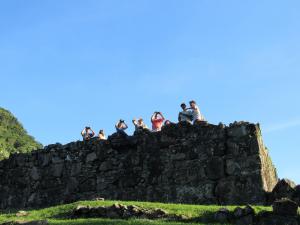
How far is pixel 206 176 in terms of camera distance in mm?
21297

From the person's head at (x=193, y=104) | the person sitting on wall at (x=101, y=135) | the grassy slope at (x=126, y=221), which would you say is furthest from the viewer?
the person sitting on wall at (x=101, y=135)

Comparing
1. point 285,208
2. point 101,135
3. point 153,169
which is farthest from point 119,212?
point 101,135

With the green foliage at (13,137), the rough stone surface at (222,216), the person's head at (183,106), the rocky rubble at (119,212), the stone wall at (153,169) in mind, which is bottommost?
the rough stone surface at (222,216)

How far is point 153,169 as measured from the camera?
22594 millimetres

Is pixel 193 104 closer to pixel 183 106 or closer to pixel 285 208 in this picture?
pixel 183 106

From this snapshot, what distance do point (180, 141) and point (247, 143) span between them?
2.80 metres

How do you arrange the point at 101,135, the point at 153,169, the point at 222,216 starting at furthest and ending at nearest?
the point at 101,135 < the point at 153,169 < the point at 222,216

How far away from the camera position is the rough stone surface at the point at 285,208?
51.3ft

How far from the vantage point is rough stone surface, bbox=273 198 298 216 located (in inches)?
615

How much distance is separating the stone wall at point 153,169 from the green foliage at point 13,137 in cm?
1323

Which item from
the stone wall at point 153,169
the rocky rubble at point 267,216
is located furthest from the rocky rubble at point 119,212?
the stone wall at point 153,169

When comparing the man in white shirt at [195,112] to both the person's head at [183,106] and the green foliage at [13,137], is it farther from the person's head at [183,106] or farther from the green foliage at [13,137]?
the green foliage at [13,137]

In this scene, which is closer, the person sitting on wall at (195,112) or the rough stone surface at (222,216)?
the rough stone surface at (222,216)

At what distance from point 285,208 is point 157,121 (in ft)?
30.2
